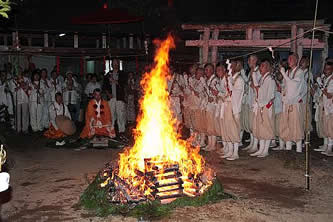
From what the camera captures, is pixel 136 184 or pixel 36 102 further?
pixel 36 102

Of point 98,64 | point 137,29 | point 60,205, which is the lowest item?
point 60,205

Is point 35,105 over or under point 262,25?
under

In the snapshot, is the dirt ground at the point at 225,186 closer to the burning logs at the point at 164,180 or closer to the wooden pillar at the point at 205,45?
the burning logs at the point at 164,180

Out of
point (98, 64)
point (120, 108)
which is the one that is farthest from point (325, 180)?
point (98, 64)

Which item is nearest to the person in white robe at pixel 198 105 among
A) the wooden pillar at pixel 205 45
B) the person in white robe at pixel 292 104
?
the wooden pillar at pixel 205 45

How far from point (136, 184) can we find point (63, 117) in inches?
283

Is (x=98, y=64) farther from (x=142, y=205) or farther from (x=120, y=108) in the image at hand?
(x=142, y=205)

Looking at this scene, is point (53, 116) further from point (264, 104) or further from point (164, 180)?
point (164, 180)

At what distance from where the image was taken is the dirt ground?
6.13m

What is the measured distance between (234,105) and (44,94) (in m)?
8.76

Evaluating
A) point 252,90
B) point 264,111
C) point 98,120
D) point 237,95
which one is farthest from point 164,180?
point 98,120

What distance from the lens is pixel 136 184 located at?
664cm

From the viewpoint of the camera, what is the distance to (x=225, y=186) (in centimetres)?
761

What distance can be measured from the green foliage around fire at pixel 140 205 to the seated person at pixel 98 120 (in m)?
5.32
